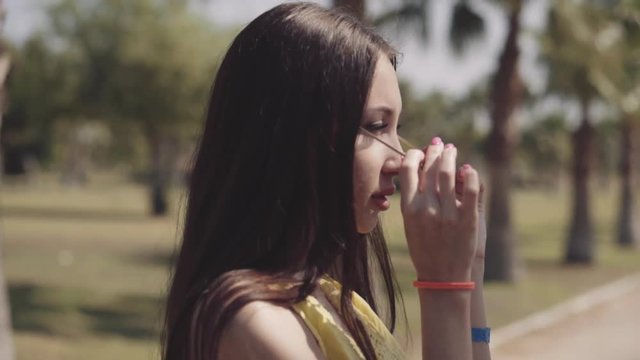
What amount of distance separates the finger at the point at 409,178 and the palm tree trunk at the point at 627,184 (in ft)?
81.3

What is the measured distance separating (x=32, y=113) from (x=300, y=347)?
3380cm

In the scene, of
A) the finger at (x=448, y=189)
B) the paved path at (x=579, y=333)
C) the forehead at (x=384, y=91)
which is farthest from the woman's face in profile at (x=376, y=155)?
the paved path at (x=579, y=333)

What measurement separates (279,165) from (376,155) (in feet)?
0.47

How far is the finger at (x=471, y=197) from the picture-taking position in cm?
141

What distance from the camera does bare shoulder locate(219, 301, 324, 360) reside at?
133 centimetres

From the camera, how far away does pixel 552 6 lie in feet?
55.4

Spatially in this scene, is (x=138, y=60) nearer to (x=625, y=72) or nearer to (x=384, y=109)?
(x=625, y=72)

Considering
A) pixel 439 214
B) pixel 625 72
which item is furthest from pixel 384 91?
pixel 625 72

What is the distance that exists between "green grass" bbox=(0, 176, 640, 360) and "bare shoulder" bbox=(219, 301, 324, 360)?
814mm

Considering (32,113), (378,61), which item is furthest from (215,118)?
(32,113)

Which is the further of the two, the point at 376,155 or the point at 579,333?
the point at 579,333

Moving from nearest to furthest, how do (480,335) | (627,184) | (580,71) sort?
(480,335)
(580,71)
(627,184)

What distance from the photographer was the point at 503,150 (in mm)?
17062

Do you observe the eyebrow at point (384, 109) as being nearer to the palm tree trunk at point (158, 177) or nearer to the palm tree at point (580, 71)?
the palm tree at point (580, 71)
